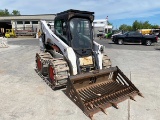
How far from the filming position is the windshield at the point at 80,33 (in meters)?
6.68

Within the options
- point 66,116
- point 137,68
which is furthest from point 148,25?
point 66,116

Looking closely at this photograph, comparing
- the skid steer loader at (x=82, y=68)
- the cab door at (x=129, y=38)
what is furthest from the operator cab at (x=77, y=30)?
the cab door at (x=129, y=38)

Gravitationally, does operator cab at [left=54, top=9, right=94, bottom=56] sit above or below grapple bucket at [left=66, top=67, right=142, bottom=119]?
above

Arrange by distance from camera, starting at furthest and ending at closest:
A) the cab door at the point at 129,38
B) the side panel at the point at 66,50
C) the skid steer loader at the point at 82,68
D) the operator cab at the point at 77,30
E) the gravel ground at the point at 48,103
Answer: the cab door at the point at 129,38 → the operator cab at the point at 77,30 → the side panel at the point at 66,50 → the skid steer loader at the point at 82,68 → the gravel ground at the point at 48,103

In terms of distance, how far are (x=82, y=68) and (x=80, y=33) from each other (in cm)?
121

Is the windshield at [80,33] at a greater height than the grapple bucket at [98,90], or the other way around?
the windshield at [80,33]

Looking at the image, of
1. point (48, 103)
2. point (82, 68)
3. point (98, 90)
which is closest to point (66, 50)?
point (82, 68)

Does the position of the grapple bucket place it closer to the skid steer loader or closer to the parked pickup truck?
the skid steer loader

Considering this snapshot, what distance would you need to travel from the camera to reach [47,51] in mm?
8562

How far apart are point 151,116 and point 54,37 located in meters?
4.25

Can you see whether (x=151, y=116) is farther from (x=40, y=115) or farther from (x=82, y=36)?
(x=82, y=36)

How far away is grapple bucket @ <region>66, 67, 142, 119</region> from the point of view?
16.7 ft

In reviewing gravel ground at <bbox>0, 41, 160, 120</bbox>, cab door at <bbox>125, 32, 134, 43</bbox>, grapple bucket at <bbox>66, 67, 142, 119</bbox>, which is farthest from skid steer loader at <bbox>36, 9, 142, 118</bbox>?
cab door at <bbox>125, 32, 134, 43</bbox>

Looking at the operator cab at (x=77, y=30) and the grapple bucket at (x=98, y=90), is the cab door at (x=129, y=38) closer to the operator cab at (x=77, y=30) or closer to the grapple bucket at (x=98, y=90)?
the operator cab at (x=77, y=30)
